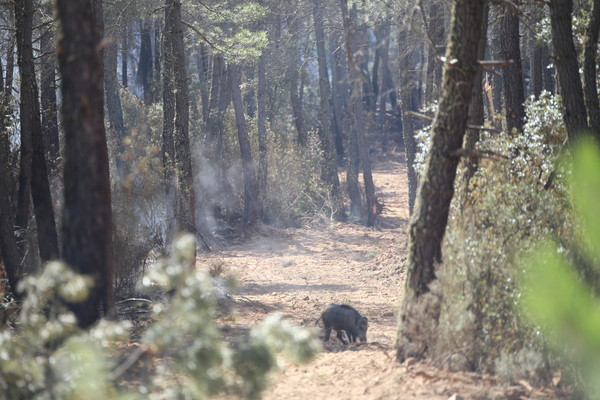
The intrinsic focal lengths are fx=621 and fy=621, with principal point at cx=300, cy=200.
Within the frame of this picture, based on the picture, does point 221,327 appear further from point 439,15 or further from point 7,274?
point 439,15

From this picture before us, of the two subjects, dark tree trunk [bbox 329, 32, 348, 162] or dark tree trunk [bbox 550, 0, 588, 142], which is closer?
dark tree trunk [bbox 550, 0, 588, 142]

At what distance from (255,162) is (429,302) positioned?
15.3 m

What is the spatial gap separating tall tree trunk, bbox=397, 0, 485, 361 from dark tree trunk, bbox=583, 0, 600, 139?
78.4 inches

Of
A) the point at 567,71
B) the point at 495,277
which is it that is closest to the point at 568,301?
the point at 495,277

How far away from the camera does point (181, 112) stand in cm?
1170

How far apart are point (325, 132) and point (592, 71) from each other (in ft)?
51.8

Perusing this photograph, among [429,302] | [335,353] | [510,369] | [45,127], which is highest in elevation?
[45,127]

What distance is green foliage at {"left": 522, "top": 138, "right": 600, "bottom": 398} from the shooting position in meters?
5.41

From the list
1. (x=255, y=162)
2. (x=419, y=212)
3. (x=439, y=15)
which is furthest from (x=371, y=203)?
(x=419, y=212)

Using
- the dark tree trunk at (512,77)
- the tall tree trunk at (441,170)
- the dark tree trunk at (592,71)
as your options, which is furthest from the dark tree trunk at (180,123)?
the dark tree trunk at (592,71)

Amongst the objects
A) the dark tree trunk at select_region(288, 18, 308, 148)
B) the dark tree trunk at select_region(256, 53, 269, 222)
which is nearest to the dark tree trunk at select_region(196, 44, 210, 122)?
the dark tree trunk at select_region(256, 53, 269, 222)

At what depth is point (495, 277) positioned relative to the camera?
5.76 meters

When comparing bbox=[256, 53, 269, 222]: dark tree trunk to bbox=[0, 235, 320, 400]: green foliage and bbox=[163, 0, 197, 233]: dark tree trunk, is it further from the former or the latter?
bbox=[0, 235, 320, 400]: green foliage

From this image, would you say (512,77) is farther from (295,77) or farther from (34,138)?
(295,77)
